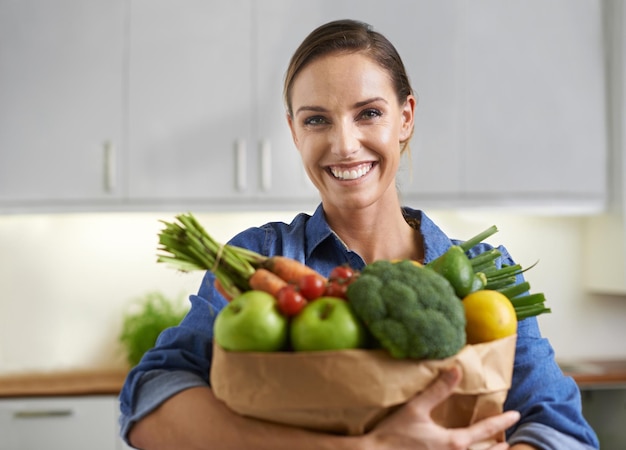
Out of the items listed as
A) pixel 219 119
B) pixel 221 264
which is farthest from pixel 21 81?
pixel 221 264

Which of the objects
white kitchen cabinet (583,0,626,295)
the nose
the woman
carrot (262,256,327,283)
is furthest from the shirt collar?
white kitchen cabinet (583,0,626,295)

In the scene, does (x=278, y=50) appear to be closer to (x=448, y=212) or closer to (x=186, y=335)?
(x=448, y=212)

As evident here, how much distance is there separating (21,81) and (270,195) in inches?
41.8

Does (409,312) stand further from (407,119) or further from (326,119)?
(407,119)

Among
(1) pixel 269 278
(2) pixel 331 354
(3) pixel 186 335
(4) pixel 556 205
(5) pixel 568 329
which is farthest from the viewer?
(5) pixel 568 329

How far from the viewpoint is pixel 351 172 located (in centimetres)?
132

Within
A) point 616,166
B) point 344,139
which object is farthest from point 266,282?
point 616,166

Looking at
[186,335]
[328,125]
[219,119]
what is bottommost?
[186,335]

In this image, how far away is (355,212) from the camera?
4.56ft

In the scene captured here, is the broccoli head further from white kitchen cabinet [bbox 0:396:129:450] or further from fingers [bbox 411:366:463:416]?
white kitchen cabinet [bbox 0:396:129:450]

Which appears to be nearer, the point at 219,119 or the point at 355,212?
the point at 355,212

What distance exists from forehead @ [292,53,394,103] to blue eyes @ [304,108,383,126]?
0.03 meters

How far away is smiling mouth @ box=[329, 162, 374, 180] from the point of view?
4.31ft

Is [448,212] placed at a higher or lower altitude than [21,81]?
lower
